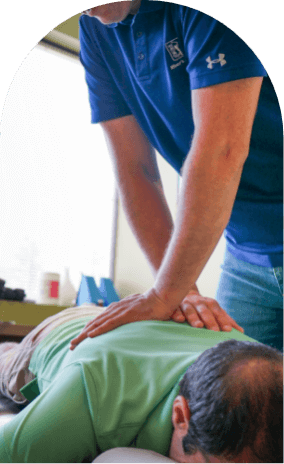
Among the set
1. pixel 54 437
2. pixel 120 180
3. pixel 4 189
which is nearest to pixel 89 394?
pixel 54 437

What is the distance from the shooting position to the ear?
0.33 meters

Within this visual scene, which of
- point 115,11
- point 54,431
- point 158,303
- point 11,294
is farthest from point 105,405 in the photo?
point 11,294

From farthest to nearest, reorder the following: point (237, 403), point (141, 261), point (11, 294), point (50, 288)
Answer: point (50, 288) < point (11, 294) < point (141, 261) < point (237, 403)

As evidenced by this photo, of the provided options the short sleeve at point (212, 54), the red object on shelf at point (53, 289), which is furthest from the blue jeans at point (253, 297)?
the red object on shelf at point (53, 289)

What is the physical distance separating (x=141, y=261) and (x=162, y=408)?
22cm

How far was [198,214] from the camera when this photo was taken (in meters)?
0.43

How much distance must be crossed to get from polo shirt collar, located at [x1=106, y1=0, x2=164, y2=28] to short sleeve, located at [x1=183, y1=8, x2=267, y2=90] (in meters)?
0.03

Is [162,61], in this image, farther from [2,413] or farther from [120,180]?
[2,413]

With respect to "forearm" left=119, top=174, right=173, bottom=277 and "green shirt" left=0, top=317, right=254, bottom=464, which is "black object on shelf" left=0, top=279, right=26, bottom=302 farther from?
"green shirt" left=0, top=317, right=254, bottom=464

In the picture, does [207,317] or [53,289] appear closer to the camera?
[207,317]

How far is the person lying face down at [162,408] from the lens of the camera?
0.29 meters

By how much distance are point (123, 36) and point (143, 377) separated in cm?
39

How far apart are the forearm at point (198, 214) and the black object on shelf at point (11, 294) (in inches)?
29.7

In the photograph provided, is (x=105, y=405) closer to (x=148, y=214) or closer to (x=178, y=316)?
(x=178, y=316)
